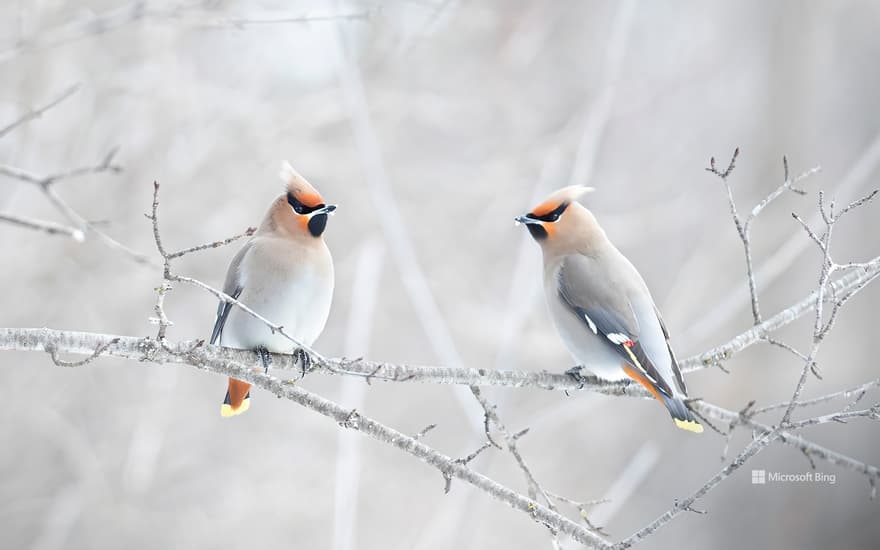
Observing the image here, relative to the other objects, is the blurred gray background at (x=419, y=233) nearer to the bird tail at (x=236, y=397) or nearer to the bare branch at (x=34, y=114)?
the bird tail at (x=236, y=397)

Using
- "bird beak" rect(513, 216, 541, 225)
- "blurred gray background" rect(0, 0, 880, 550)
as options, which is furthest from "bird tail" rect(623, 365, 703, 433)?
"bird beak" rect(513, 216, 541, 225)

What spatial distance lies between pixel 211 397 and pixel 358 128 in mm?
4443

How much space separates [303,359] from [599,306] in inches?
53.7

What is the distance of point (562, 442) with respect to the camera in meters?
11.2

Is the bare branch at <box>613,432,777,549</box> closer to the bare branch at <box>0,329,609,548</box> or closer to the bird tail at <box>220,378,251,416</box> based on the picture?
the bare branch at <box>0,329,609,548</box>

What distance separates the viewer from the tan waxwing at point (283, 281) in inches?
145

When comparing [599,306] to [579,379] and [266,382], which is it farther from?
[266,382]

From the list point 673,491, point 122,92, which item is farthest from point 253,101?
point 673,491

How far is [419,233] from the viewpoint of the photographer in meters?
9.04

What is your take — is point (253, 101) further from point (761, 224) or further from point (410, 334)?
point (761, 224)

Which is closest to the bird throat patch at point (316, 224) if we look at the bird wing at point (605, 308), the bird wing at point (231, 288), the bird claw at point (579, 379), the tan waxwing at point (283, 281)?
the tan waxwing at point (283, 281)

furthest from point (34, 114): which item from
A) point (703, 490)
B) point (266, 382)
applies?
point (703, 490)

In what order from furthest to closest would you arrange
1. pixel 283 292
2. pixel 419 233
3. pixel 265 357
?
1. pixel 419 233
2. pixel 283 292
3. pixel 265 357

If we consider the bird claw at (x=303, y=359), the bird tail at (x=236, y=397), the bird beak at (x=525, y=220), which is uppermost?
the bird beak at (x=525, y=220)
